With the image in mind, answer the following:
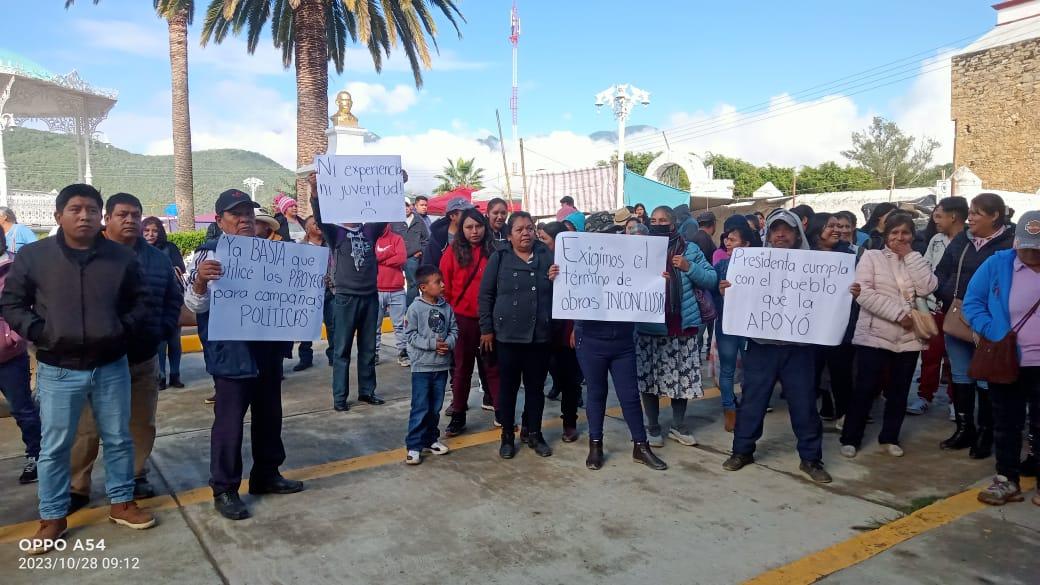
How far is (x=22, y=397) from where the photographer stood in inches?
175

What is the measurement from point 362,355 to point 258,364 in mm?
2475

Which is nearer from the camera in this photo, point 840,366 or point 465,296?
point 840,366

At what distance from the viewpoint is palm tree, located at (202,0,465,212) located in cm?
1491

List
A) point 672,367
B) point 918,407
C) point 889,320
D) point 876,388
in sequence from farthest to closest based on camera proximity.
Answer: point 918,407 → point 672,367 → point 876,388 → point 889,320

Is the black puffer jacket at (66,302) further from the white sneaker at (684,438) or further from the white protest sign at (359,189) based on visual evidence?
the white sneaker at (684,438)

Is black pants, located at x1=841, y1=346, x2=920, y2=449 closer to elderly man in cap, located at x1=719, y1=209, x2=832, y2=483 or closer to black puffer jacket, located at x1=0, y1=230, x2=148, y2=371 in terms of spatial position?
elderly man in cap, located at x1=719, y1=209, x2=832, y2=483

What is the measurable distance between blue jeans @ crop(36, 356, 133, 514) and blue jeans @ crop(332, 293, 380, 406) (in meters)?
2.58

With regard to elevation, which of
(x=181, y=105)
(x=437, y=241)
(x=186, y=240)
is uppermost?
(x=181, y=105)

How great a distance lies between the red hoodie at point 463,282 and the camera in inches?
224

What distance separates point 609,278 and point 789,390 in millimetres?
1406

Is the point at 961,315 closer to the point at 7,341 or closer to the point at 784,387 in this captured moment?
the point at 784,387

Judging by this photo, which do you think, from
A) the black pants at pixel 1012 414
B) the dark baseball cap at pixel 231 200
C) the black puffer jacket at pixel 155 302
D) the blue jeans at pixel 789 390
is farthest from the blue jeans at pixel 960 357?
the black puffer jacket at pixel 155 302

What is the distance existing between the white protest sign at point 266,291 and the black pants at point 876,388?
379 cm

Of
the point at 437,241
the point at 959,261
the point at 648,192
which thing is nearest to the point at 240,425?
the point at 437,241
